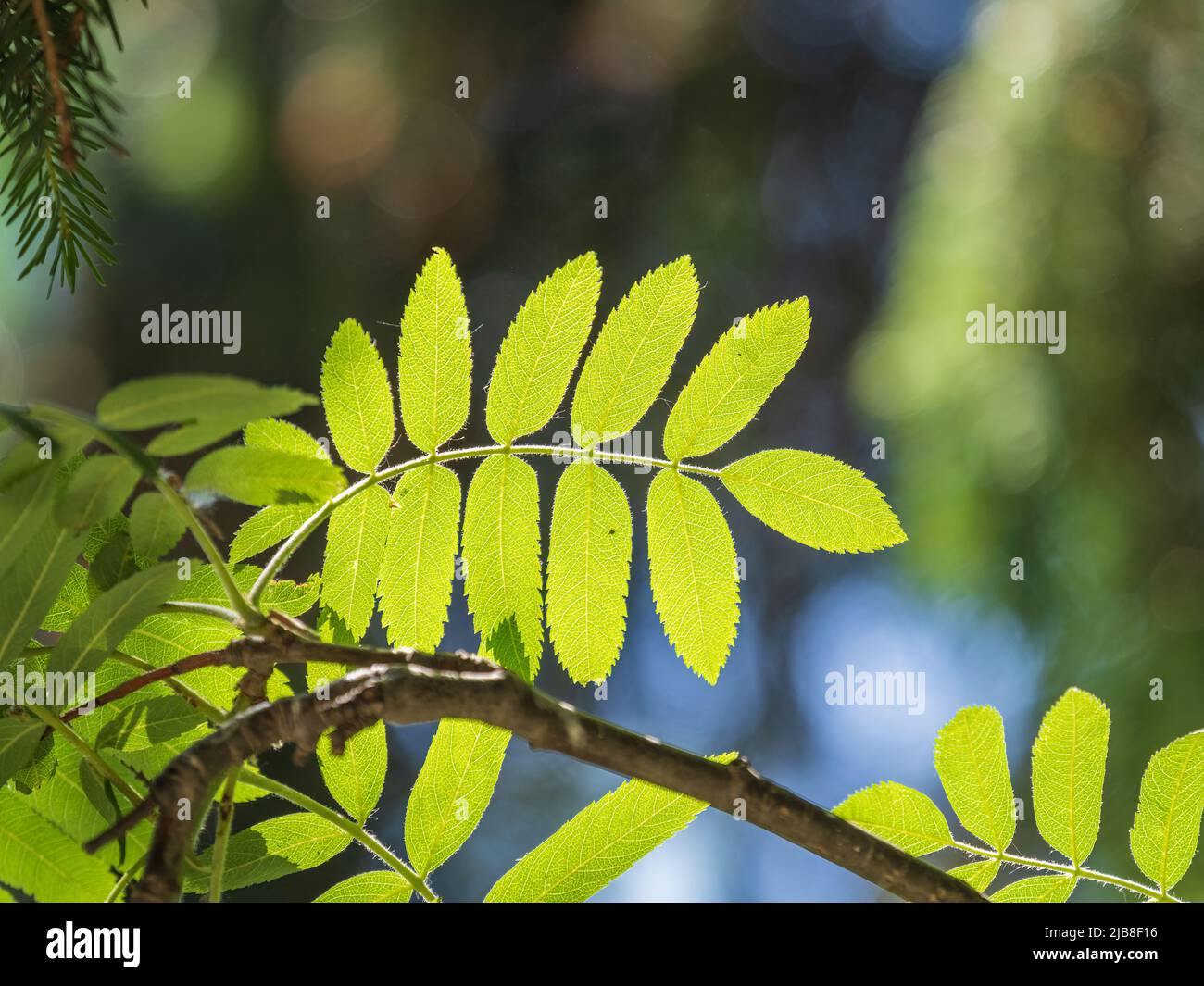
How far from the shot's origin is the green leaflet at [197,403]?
379 mm

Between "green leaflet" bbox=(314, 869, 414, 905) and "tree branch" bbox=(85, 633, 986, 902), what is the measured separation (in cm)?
14

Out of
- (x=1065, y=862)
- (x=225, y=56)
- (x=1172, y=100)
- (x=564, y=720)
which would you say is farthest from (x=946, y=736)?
(x=225, y=56)

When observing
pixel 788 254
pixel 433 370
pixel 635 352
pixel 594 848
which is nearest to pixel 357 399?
pixel 433 370

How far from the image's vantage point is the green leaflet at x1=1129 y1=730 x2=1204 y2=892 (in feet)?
1.61

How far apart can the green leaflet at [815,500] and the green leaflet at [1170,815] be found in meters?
0.16

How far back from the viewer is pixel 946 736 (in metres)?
0.50

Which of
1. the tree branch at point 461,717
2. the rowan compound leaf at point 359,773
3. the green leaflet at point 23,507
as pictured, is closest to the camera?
the tree branch at point 461,717

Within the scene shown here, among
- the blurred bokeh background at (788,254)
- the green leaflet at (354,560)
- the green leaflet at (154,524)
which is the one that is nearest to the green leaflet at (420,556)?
the green leaflet at (354,560)

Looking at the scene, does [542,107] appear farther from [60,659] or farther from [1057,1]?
[60,659]

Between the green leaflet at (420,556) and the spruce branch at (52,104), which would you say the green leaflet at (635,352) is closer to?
the green leaflet at (420,556)

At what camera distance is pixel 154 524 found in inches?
17.0

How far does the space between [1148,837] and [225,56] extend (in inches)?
78.0

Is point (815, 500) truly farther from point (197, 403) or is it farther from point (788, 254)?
point (788, 254)

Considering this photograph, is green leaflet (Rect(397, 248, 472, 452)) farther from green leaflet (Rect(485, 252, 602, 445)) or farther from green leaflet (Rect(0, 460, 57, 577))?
green leaflet (Rect(0, 460, 57, 577))
